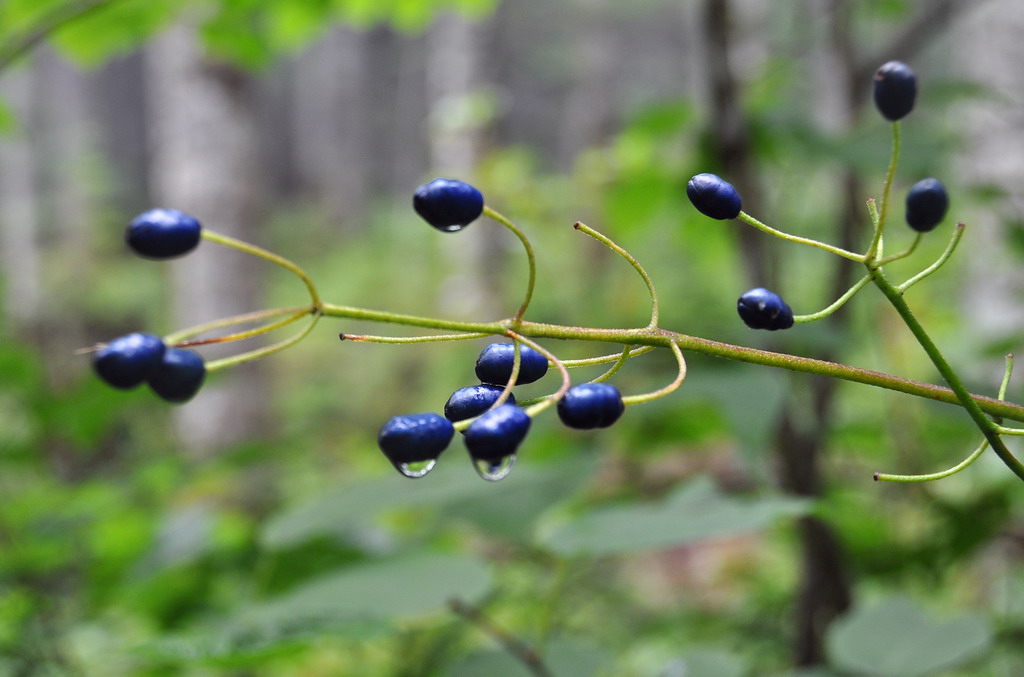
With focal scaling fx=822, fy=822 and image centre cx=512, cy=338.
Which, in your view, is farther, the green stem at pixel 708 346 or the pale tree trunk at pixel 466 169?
the pale tree trunk at pixel 466 169

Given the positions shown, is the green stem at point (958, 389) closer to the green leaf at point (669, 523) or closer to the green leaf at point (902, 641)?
the green leaf at point (669, 523)

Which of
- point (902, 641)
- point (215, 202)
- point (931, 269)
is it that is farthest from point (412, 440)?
point (215, 202)

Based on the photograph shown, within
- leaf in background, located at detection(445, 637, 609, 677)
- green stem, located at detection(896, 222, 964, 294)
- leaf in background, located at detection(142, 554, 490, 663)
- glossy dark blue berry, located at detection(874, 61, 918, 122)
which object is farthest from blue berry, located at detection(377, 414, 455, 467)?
leaf in background, located at detection(445, 637, 609, 677)

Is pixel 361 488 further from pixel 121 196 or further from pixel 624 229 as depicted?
pixel 121 196

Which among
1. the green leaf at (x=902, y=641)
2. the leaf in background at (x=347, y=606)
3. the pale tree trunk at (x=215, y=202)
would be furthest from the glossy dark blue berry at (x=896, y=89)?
the pale tree trunk at (x=215, y=202)

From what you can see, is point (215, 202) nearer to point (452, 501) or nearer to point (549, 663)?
point (452, 501)
